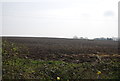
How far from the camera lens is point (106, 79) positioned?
8250 millimetres

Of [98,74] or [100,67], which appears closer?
[98,74]

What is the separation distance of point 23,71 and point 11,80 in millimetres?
1074

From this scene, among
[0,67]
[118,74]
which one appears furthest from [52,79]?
[118,74]

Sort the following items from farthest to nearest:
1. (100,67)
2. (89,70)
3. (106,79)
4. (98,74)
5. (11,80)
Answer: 1. (100,67)
2. (89,70)
3. (98,74)
4. (106,79)
5. (11,80)

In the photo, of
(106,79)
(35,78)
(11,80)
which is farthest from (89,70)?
(11,80)

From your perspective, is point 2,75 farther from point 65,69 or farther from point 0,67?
point 65,69

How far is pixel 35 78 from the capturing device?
796 centimetres

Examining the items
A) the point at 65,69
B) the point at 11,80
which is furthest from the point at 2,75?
the point at 65,69

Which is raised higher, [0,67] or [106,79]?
[0,67]

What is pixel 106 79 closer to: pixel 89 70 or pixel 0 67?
pixel 89 70

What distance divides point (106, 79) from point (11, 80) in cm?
489

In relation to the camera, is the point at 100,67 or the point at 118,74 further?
the point at 100,67

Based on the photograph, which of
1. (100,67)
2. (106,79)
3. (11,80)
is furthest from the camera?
(100,67)

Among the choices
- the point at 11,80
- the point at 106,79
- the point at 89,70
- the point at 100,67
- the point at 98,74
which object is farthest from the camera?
the point at 100,67
